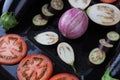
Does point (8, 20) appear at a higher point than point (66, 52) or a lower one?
higher

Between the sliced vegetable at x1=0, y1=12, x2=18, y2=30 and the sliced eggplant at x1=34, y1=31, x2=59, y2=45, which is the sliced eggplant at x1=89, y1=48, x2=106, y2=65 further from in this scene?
the sliced vegetable at x1=0, y1=12, x2=18, y2=30

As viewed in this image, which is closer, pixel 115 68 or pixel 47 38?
pixel 115 68

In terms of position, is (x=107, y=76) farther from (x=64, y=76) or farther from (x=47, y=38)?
(x=47, y=38)

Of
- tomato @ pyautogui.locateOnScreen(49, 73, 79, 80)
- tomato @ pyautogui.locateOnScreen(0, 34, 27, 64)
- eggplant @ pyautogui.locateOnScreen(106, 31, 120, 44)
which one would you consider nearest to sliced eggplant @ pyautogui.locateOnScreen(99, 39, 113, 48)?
eggplant @ pyautogui.locateOnScreen(106, 31, 120, 44)

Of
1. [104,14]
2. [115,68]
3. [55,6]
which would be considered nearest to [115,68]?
[115,68]

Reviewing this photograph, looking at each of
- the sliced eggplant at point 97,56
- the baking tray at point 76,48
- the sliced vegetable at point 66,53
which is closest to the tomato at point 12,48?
the baking tray at point 76,48

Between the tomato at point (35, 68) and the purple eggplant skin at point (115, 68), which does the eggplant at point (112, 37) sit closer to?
the purple eggplant skin at point (115, 68)
